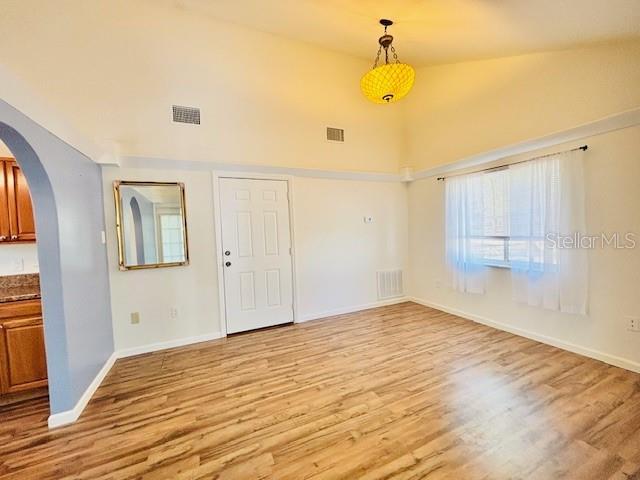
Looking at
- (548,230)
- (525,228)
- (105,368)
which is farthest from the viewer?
(525,228)

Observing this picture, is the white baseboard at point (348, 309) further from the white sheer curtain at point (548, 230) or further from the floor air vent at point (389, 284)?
the white sheer curtain at point (548, 230)

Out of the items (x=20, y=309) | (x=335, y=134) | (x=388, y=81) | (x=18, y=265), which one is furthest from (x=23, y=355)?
(x=335, y=134)

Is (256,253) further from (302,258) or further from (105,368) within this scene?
(105,368)

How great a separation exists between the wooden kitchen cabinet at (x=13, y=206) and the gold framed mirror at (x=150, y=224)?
68 cm

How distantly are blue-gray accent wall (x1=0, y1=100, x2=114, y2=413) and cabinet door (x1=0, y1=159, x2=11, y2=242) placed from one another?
0.71 meters

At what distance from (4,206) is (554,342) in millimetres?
5613

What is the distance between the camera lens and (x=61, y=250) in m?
1.96

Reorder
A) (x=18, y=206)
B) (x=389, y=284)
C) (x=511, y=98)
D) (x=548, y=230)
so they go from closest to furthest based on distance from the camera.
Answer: (x=18, y=206) < (x=548, y=230) < (x=511, y=98) < (x=389, y=284)

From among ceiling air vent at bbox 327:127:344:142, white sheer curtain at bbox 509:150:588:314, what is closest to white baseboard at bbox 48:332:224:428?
ceiling air vent at bbox 327:127:344:142

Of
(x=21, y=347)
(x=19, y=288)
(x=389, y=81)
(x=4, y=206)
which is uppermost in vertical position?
(x=389, y=81)

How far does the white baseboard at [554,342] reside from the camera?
2.45 m

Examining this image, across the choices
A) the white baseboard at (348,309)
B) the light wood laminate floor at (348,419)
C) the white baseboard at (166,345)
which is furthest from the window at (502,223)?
the white baseboard at (166,345)

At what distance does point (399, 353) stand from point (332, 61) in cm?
403

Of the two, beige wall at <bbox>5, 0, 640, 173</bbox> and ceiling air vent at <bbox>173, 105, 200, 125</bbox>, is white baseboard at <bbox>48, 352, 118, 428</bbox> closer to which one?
beige wall at <bbox>5, 0, 640, 173</bbox>
